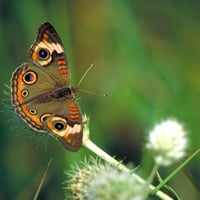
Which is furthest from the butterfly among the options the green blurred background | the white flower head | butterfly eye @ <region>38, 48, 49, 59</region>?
the green blurred background

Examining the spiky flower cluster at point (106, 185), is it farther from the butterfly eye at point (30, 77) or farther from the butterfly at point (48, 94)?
the butterfly eye at point (30, 77)

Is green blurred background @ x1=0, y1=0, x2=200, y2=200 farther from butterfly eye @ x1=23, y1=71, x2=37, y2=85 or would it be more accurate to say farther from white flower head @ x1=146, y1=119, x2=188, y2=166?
white flower head @ x1=146, y1=119, x2=188, y2=166

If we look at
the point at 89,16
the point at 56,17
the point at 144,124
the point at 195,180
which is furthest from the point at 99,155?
the point at 89,16

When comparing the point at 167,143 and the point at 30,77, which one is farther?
the point at 30,77

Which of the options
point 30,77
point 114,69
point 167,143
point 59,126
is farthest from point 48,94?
point 114,69

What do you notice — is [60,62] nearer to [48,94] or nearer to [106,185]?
[48,94]

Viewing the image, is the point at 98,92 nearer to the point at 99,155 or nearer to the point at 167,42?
the point at 167,42
